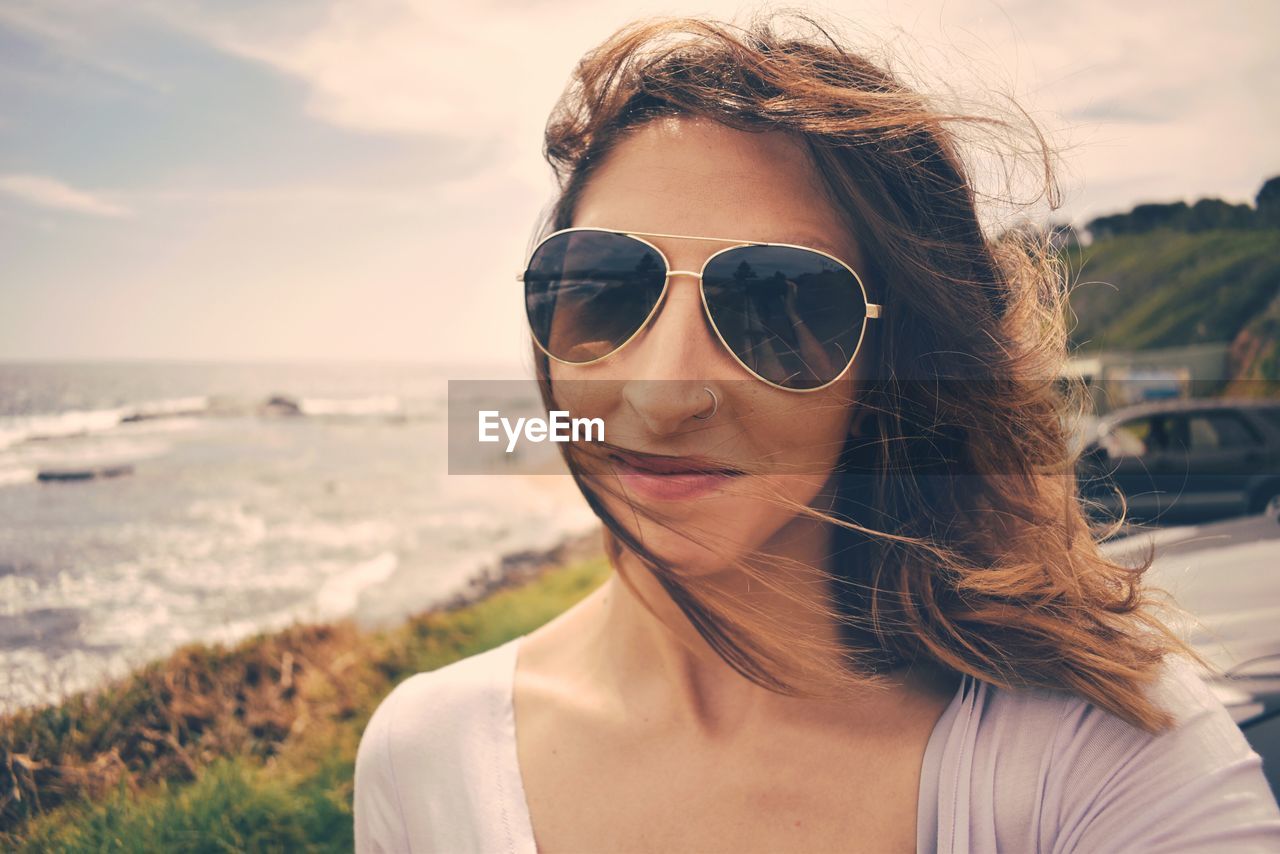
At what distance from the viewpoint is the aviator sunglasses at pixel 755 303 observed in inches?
42.7

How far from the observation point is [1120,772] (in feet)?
3.15

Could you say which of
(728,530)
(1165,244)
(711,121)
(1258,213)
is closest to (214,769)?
(728,530)

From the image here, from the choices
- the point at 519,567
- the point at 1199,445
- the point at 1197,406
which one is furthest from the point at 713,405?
the point at 519,567

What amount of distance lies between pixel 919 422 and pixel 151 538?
2.45 metres

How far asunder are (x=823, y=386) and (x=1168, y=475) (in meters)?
7.11

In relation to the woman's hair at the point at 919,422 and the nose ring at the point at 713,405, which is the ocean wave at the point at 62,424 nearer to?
the woman's hair at the point at 919,422

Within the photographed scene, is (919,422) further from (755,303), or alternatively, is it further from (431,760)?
(431,760)

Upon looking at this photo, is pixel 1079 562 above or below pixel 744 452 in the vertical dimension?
below

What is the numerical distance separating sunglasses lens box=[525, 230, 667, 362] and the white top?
668 millimetres

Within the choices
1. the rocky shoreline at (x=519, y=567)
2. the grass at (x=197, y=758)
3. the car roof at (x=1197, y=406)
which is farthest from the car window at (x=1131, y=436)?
the grass at (x=197, y=758)

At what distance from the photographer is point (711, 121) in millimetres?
1144

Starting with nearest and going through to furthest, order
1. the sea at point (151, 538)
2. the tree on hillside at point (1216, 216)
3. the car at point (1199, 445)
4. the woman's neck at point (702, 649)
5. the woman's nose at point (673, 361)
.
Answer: the woman's nose at point (673, 361), the woman's neck at point (702, 649), the sea at point (151, 538), the car at point (1199, 445), the tree on hillside at point (1216, 216)

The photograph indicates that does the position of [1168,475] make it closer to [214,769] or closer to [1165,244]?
[214,769]

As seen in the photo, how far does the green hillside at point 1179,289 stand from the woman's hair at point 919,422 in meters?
9.65
